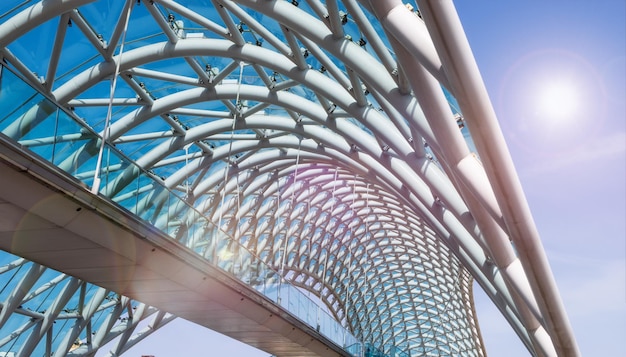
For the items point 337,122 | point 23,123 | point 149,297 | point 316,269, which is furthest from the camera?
point 316,269

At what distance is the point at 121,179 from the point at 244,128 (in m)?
12.3

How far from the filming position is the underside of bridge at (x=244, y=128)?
751cm

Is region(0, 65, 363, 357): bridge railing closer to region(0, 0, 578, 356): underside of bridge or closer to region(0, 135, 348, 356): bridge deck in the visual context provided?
region(0, 0, 578, 356): underside of bridge

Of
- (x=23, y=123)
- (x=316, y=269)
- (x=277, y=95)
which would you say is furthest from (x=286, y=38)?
(x=316, y=269)

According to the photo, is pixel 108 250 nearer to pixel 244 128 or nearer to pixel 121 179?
pixel 121 179

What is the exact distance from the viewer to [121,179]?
9.45 meters

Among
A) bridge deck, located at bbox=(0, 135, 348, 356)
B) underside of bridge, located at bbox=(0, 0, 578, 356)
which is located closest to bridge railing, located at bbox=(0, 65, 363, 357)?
underside of bridge, located at bbox=(0, 0, 578, 356)

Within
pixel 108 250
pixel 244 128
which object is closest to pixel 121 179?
pixel 108 250

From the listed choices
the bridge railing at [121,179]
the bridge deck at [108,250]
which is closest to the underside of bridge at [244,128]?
the bridge railing at [121,179]

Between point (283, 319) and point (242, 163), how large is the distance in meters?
14.0

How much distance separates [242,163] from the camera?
87.7 ft

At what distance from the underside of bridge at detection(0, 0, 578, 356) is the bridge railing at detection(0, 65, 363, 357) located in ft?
0.12

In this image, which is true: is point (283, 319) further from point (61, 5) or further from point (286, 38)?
point (61, 5)

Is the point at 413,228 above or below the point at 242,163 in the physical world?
above
